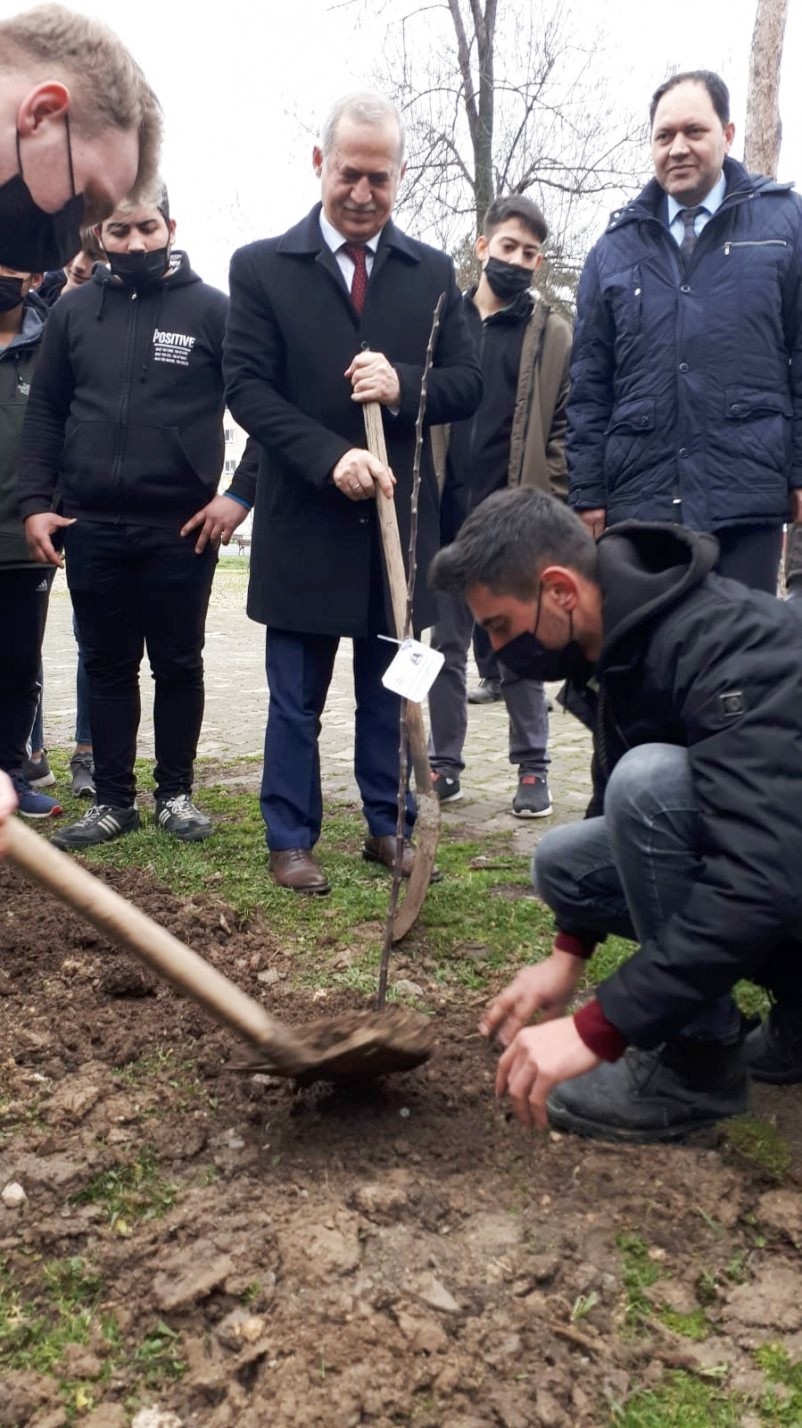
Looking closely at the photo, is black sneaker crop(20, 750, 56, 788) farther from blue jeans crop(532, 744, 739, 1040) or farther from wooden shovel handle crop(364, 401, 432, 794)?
blue jeans crop(532, 744, 739, 1040)

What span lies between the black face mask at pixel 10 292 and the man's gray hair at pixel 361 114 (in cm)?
131

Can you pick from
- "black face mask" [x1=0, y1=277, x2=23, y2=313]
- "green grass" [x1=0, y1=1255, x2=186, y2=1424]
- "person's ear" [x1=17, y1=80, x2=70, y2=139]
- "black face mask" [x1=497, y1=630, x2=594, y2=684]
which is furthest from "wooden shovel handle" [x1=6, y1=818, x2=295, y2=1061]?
"black face mask" [x1=0, y1=277, x2=23, y2=313]

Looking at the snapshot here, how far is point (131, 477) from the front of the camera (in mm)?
4215

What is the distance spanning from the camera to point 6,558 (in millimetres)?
4402

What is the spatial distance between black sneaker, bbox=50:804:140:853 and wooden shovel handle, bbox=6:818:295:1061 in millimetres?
2254

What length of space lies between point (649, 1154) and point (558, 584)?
42.8 inches

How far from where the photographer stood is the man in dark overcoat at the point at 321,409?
12.4ft

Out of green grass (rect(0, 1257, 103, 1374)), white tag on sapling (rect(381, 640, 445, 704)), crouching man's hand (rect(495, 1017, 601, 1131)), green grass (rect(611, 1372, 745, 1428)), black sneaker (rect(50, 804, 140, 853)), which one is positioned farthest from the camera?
black sneaker (rect(50, 804, 140, 853))

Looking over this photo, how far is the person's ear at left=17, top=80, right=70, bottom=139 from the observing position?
6.82 feet

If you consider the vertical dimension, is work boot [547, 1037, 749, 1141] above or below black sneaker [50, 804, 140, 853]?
above

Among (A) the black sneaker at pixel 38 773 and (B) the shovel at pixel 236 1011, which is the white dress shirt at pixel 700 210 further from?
(A) the black sneaker at pixel 38 773

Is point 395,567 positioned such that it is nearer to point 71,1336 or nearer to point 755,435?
point 755,435

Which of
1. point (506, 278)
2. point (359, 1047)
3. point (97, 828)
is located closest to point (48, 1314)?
point (359, 1047)

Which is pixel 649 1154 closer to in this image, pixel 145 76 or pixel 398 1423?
pixel 398 1423
